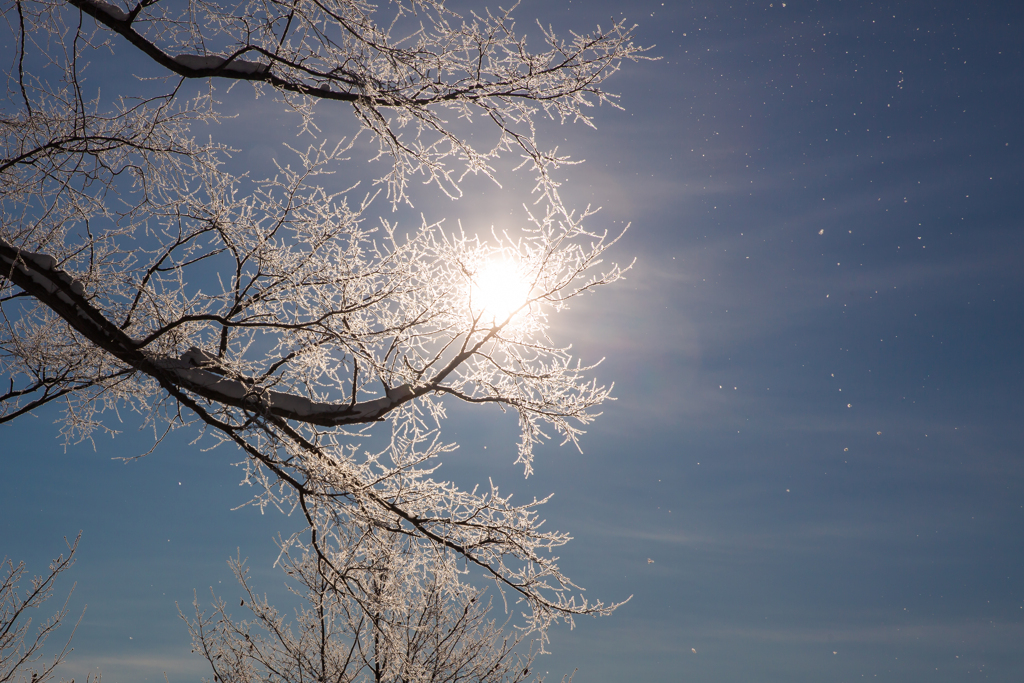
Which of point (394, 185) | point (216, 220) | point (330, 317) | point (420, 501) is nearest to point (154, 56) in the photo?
point (216, 220)


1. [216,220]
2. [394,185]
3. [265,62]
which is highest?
[265,62]

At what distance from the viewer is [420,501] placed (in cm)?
577

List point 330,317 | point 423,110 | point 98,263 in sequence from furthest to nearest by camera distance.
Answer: point 98,263 → point 423,110 → point 330,317

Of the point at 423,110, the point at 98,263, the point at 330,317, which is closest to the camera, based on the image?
the point at 330,317

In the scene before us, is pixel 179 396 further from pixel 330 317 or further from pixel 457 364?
pixel 457 364

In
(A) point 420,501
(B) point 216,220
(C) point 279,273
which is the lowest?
(A) point 420,501

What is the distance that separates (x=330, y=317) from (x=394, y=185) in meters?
1.46

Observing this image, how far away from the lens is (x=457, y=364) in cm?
532

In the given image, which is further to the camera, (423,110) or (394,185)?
(394,185)

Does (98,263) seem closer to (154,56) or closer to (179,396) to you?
(179,396)

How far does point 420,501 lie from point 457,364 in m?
1.37

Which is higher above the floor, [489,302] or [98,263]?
[98,263]

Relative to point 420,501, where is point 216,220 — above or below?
above

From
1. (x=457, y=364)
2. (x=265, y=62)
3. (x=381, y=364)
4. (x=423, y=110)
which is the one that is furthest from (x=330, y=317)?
(x=265, y=62)
